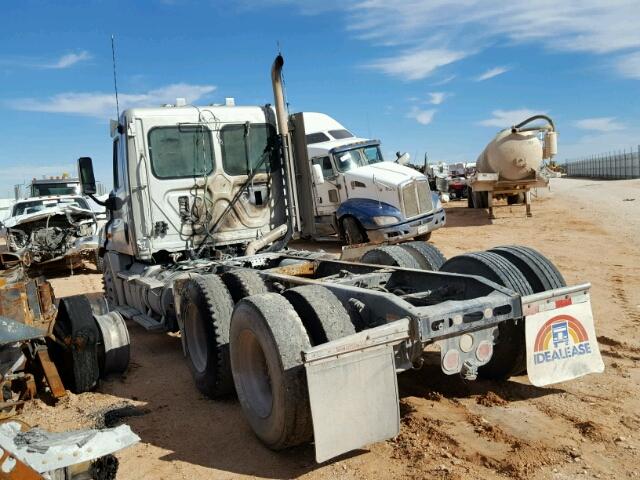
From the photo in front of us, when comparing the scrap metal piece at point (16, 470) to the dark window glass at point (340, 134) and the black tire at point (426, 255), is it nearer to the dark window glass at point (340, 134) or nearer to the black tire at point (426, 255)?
the black tire at point (426, 255)

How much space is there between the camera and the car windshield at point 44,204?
1483 cm

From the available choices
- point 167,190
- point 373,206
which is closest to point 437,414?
point 167,190

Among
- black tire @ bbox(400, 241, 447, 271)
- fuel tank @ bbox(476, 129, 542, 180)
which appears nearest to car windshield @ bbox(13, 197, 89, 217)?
black tire @ bbox(400, 241, 447, 271)

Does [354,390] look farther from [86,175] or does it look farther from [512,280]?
[86,175]

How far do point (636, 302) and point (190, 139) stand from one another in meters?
6.03

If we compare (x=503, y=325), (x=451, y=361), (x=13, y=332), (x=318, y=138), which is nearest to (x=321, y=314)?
(x=451, y=361)

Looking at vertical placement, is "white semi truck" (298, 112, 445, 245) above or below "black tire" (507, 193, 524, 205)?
above

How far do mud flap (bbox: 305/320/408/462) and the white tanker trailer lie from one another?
16.5 m

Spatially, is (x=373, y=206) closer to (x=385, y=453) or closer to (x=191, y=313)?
(x=191, y=313)

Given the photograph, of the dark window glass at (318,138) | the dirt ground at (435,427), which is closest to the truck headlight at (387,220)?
the dark window glass at (318,138)

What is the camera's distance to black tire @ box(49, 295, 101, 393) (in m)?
5.08

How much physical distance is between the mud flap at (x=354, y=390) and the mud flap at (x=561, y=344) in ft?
3.44

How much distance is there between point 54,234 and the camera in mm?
13719

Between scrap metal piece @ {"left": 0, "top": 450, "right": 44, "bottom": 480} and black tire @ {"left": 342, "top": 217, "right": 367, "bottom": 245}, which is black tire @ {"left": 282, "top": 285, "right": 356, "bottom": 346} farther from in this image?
black tire @ {"left": 342, "top": 217, "right": 367, "bottom": 245}
